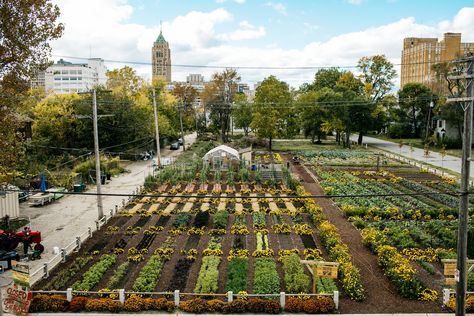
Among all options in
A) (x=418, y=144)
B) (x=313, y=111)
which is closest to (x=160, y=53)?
(x=313, y=111)

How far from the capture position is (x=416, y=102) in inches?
2768

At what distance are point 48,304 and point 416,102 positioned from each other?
6769 centimetres

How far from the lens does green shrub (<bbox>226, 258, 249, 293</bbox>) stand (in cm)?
1588

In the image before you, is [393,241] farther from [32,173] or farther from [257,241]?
[32,173]

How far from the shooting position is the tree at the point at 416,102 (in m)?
69.6

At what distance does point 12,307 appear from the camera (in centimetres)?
1384

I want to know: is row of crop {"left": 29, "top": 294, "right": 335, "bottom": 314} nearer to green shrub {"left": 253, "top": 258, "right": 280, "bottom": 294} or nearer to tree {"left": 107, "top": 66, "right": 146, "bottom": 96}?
green shrub {"left": 253, "top": 258, "right": 280, "bottom": 294}

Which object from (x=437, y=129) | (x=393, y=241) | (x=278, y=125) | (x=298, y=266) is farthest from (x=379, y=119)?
(x=298, y=266)

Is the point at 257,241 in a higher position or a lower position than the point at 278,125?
lower

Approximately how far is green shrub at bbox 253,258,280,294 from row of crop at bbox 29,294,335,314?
104 centimetres

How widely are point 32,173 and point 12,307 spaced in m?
26.8

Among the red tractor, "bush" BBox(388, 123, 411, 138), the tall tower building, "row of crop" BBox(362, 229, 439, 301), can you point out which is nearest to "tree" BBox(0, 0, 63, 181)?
the red tractor

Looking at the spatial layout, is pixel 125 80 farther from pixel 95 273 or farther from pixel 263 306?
pixel 263 306

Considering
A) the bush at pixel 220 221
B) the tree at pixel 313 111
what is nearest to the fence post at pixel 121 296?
the bush at pixel 220 221
